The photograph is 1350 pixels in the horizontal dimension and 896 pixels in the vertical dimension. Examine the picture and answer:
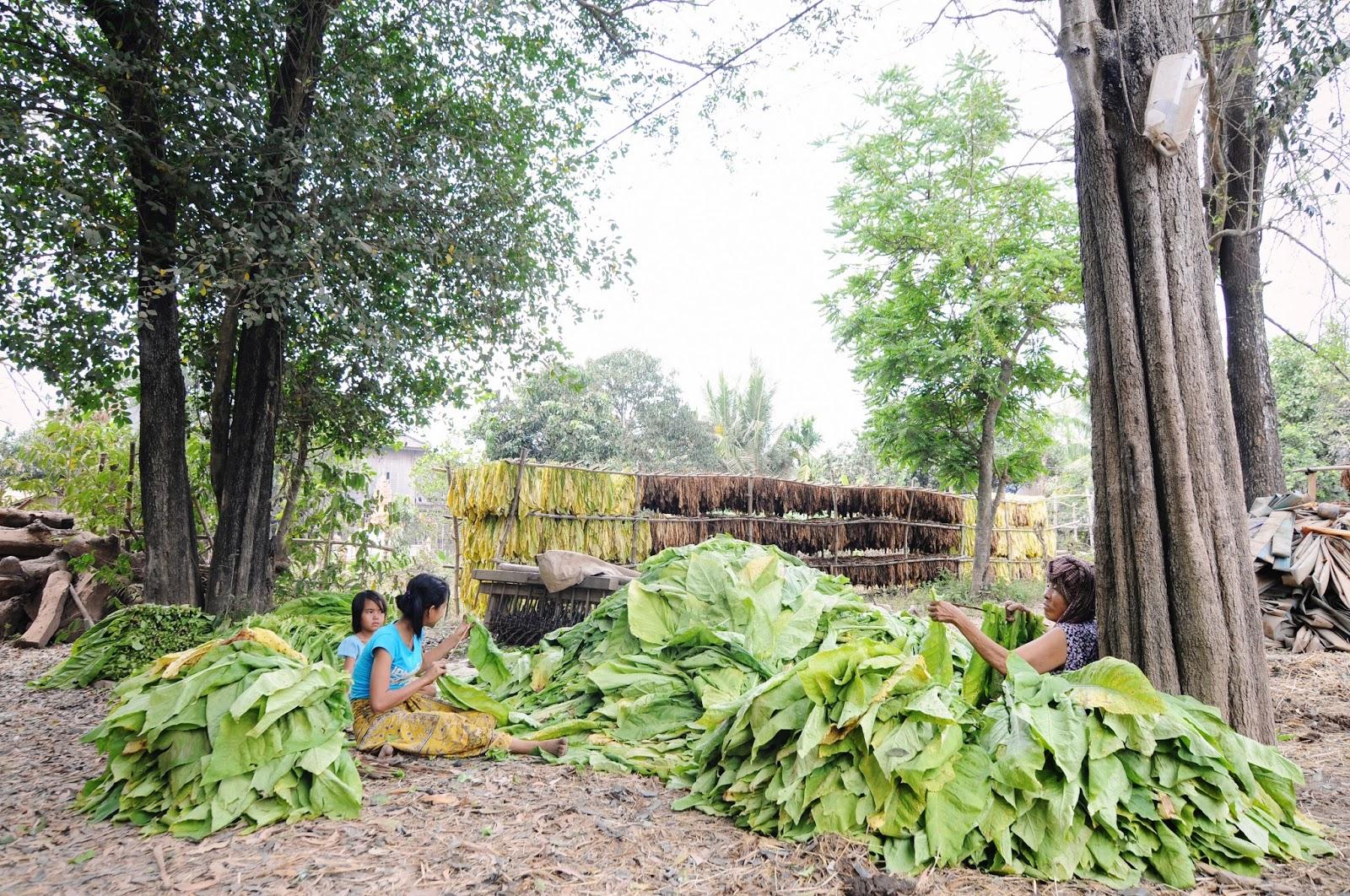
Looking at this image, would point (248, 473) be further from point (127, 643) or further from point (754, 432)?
point (754, 432)

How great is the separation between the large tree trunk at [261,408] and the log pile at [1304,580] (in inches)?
350

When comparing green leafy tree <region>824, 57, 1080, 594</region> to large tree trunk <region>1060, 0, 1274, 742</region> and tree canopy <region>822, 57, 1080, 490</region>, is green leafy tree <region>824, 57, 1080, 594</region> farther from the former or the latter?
large tree trunk <region>1060, 0, 1274, 742</region>

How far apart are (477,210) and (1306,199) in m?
6.75

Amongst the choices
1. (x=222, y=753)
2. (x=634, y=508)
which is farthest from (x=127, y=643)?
(x=634, y=508)

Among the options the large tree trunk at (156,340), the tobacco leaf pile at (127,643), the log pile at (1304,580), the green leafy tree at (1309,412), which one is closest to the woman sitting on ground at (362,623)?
the tobacco leaf pile at (127,643)

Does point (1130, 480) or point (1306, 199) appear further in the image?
point (1306, 199)

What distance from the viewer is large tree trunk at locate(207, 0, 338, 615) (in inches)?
266

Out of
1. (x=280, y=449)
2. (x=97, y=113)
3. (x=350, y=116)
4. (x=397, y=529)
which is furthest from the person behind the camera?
(x=397, y=529)

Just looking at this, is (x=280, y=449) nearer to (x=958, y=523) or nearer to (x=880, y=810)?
(x=880, y=810)

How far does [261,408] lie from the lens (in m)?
7.52

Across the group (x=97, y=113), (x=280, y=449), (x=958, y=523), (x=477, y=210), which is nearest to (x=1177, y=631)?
(x=477, y=210)

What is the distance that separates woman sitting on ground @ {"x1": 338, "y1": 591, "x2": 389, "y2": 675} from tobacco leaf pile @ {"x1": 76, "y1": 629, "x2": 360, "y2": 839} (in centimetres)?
99

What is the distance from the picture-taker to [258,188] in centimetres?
641

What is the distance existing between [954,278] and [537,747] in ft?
34.2
